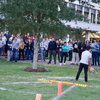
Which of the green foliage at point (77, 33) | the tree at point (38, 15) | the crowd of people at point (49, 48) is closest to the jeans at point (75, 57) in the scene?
the crowd of people at point (49, 48)

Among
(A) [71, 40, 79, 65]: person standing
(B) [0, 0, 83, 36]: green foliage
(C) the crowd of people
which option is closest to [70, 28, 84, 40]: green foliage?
(B) [0, 0, 83, 36]: green foliage

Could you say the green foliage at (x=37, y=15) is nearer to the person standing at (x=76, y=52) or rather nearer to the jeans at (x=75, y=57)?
the person standing at (x=76, y=52)

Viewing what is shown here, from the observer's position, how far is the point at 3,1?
14.1 metres

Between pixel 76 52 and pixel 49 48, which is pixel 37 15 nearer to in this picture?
pixel 49 48

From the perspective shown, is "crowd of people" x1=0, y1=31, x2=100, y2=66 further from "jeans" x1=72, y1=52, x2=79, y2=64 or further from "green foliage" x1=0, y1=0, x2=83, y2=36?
"green foliage" x1=0, y1=0, x2=83, y2=36

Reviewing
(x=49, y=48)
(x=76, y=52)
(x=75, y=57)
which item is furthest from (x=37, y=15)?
(x=75, y=57)

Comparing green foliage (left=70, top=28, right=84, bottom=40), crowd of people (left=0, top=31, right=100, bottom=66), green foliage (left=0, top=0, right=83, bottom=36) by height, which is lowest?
crowd of people (left=0, top=31, right=100, bottom=66)

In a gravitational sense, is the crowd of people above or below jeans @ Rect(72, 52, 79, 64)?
above

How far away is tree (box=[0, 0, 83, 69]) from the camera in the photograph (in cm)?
1317

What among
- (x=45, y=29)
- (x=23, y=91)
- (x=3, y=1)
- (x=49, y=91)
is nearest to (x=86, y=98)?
(x=49, y=91)

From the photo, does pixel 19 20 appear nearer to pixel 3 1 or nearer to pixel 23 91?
pixel 3 1

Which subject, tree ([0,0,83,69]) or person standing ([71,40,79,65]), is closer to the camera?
tree ([0,0,83,69])

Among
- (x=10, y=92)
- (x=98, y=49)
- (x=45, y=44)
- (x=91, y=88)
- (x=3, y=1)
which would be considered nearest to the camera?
(x=10, y=92)

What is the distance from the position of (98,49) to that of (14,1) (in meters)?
8.53
